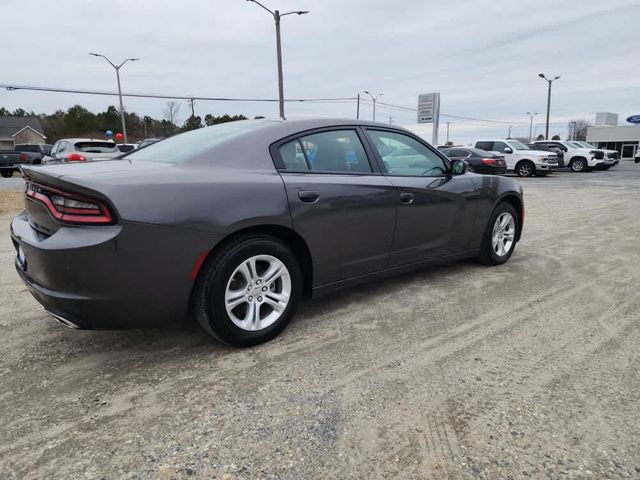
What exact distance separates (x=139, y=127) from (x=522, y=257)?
Answer: 6911 cm

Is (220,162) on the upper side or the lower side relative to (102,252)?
upper

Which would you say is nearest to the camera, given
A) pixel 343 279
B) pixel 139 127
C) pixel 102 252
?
pixel 102 252

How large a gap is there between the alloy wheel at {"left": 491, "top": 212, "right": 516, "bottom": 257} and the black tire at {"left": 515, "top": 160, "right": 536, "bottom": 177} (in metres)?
17.3

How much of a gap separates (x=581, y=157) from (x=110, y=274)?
89.9 feet

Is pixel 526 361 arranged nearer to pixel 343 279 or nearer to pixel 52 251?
pixel 343 279

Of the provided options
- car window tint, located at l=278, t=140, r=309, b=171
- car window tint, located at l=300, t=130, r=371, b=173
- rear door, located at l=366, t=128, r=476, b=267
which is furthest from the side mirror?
car window tint, located at l=278, t=140, r=309, b=171

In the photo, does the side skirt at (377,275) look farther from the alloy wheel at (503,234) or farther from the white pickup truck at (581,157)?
the white pickup truck at (581,157)

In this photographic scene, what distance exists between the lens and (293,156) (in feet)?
10.0

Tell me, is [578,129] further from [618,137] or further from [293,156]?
[293,156]

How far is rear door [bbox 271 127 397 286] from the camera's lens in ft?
9.77

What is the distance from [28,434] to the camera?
2020mm

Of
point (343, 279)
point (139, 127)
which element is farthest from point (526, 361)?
point (139, 127)

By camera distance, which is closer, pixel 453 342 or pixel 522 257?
pixel 453 342

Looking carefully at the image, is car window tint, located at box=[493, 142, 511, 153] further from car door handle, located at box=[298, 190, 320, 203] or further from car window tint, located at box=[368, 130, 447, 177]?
car door handle, located at box=[298, 190, 320, 203]
